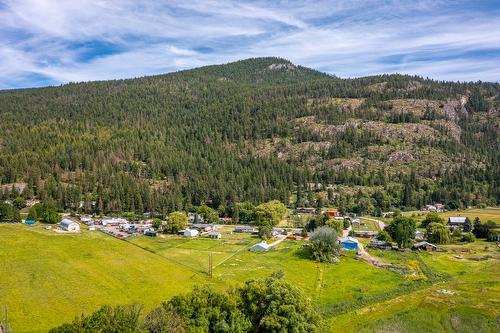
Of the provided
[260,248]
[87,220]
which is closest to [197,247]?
[260,248]

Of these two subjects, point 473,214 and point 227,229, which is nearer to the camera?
point 227,229

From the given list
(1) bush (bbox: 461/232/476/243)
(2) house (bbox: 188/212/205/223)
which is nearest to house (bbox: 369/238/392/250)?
(1) bush (bbox: 461/232/476/243)

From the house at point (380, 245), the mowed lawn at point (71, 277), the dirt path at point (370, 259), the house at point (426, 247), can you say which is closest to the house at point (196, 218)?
the mowed lawn at point (71, 277)

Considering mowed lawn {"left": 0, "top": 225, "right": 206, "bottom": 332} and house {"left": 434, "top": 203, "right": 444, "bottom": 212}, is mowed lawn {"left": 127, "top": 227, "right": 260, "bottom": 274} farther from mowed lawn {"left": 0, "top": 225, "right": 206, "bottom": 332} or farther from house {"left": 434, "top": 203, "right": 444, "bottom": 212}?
house {"left": 434, "top": 203, "right": 444, "bottom": 212}

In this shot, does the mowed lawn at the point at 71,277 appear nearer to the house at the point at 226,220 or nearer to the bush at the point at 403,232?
the bush at the point at 403,232

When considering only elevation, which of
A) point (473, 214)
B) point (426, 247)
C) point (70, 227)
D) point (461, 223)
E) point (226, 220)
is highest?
point (70, 227)

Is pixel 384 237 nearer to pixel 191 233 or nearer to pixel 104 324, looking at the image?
pixel 191 233
